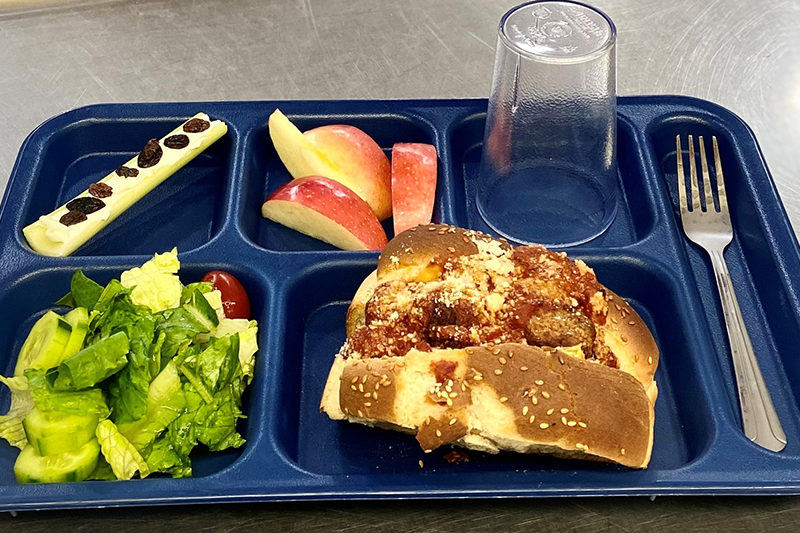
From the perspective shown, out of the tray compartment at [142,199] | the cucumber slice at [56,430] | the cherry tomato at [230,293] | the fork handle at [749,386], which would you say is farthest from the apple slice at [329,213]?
the fork handle at [749,386]

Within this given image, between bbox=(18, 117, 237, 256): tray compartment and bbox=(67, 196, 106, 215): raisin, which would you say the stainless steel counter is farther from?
bbox=(67, 196, 106, 215): raisin

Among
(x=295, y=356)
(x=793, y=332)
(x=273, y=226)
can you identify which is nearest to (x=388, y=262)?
(x=295, y=356)

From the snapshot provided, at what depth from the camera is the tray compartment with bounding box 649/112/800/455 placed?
5.47ft

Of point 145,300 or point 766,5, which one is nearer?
point 145,300

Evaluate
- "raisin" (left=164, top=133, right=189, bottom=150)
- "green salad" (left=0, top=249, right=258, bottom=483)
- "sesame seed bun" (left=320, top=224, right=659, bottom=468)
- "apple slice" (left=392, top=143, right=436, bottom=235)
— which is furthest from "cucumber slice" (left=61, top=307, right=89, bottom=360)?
"apple slice" (left=392, top=143, right=436, bottom=235)

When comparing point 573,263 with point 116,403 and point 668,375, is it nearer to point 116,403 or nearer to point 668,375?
point 668,375

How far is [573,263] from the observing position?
1635mm

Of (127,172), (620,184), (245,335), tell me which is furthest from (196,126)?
(620,184)

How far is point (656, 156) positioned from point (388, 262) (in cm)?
97

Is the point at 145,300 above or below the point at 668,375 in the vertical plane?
above

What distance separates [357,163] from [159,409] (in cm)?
87

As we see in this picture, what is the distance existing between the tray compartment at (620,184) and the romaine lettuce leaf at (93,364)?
37.1 inches

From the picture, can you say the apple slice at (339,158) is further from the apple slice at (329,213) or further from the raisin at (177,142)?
the raisin at (177,142)

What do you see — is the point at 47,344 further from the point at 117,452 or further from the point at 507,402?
the point at 507,402
